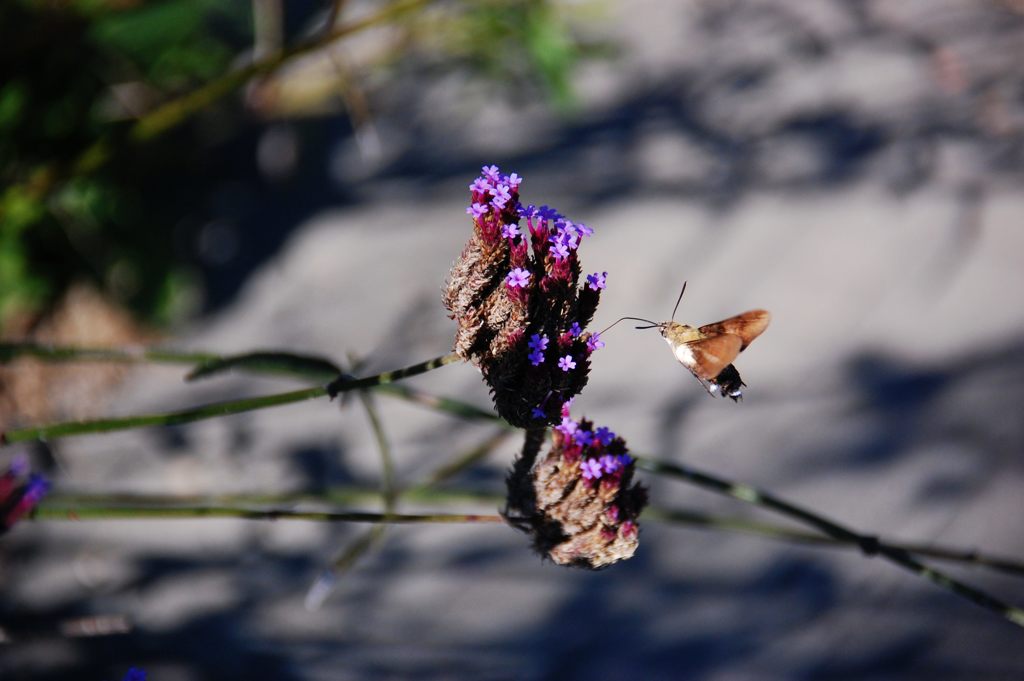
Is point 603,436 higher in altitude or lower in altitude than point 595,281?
lower

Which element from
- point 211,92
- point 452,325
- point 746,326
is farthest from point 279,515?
point 452,325

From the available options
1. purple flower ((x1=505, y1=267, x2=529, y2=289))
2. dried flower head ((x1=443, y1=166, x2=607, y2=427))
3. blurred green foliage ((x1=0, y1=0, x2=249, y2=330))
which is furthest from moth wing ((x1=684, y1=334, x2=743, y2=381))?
blurred green foliage ((x1=0, y1=0, x2=249, y2=330))

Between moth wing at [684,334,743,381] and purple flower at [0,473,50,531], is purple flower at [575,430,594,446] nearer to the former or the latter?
moth wing at [684,334,743,381]

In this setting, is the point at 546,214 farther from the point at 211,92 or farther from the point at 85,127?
the point at 85,127

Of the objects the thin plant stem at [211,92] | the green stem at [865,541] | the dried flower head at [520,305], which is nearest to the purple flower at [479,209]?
the dried flower head at [520,305]

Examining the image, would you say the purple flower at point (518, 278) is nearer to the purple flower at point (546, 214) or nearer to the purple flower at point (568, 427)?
the purple flower at point (546, 214)

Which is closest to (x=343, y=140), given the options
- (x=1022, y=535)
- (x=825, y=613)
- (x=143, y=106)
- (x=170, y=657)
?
(x=143, y=106)
